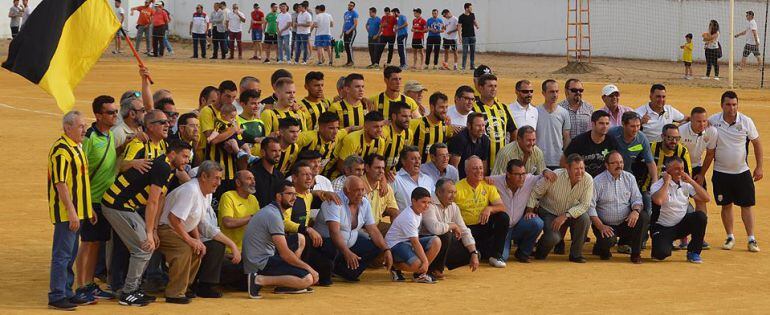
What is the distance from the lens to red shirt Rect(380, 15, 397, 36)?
41.0 metres

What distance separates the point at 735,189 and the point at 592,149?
2.03 metres

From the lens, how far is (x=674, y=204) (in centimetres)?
1545

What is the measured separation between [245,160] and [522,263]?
354 centimetres

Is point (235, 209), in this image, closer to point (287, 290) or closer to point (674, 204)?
point (287, 290)

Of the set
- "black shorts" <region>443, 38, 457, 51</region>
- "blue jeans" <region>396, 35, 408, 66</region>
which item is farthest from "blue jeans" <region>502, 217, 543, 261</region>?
"black shorts" <region>443, 38, 457, 51</region>

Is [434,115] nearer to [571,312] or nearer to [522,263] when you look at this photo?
[522,263]

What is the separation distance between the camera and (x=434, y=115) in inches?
601

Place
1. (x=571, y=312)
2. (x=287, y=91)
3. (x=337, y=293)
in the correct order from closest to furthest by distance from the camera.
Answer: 1. (x=571, y=312)
2. (x=337, y=293)
3. (x=287, y=91)

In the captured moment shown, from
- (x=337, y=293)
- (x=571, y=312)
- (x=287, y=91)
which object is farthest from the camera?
(x=287, y=91)

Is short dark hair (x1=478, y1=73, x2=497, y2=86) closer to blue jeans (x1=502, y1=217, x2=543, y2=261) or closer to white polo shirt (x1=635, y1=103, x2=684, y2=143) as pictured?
blue jeans (x1=502, y1=217, x2=543, y2=261)

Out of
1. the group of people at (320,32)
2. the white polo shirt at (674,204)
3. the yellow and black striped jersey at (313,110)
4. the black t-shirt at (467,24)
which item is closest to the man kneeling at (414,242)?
the yellow and black striped jersey at (313,110)

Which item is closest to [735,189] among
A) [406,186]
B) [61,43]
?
[406,186]

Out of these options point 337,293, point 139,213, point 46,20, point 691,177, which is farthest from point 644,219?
point 46,20

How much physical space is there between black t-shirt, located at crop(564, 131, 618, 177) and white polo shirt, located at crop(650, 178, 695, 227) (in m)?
0.68
